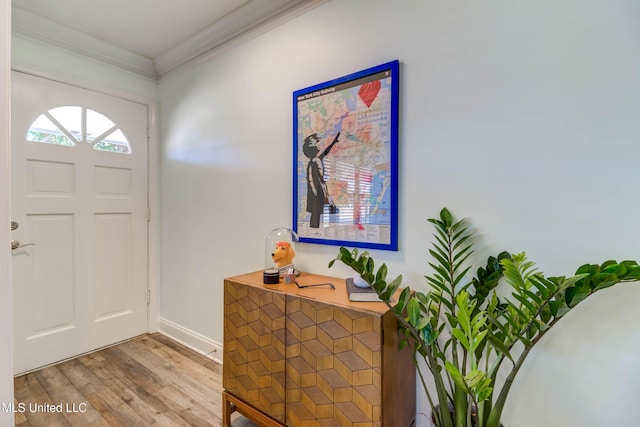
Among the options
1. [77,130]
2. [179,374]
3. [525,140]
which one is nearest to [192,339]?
[179,374]

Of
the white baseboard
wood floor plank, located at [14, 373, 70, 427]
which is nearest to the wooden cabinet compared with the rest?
the white baseboard

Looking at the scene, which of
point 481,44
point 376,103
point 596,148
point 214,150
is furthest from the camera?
point 214,150

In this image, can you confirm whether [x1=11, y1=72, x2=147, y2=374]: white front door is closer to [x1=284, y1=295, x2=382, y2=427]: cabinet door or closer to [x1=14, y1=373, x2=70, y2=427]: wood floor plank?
[x1=14, y1=373, x2=70, y2=427]: wood floor plank

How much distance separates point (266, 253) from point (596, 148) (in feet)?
5.20

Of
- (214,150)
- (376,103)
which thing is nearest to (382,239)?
(376,103)

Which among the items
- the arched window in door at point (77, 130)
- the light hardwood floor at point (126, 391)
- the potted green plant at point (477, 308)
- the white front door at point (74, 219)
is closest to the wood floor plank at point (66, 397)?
the light hardwood floor at point (126, 391)

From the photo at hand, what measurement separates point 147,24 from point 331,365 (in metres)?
2.47

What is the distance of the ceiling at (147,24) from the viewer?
1823mm

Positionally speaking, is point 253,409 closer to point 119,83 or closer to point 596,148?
point 596,148

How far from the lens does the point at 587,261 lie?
1.00 m

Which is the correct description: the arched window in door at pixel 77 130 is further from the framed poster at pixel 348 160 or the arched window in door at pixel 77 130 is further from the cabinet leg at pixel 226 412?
the cabinet leg at pixel 226 412

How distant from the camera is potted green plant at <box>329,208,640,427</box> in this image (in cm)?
80

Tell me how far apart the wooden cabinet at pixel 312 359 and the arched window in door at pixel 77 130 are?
1.78m

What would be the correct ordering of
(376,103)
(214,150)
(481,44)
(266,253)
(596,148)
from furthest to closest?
1. (214,150)
2. (266,253)
3. (376,103)
4. (481,44)
5. (596,148)
